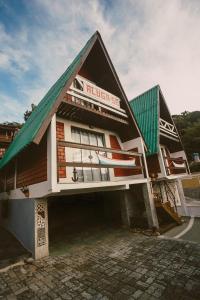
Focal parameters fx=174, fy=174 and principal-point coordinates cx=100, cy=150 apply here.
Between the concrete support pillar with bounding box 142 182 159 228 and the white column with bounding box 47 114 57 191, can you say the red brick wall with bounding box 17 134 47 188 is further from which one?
the concrete support pillar with bounding box 142 182 159 228

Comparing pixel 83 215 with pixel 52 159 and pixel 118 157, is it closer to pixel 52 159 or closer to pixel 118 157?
pixel 118 157

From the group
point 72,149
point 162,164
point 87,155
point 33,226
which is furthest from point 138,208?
point 33,226

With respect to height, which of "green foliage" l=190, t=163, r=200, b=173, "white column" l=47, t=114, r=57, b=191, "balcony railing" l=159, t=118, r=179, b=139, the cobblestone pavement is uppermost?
"balcony railing" l=159, t=118, r=179, b=139

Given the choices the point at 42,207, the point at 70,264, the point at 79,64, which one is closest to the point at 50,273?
the point at 70,264

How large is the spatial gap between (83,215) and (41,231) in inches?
221

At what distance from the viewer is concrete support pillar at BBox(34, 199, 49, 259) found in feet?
19.8

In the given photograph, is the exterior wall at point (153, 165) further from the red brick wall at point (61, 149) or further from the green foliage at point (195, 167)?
the green foliage at point (195, 167)

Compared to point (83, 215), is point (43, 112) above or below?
above

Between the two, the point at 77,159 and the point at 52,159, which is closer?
the point at 52,159

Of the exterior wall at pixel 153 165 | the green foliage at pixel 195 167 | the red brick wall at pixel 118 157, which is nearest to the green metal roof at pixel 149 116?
the exterior wall at pixel 153 165

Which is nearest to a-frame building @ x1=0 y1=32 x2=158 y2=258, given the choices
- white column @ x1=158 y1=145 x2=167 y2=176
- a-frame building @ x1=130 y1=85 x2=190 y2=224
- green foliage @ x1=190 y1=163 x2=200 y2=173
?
a-frame building @ x1=130 y1=85 x2=190 y2=224

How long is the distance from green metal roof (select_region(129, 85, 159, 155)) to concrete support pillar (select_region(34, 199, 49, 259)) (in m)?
7.14

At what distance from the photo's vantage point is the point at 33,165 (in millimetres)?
7402

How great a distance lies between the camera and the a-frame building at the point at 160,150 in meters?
11.2
